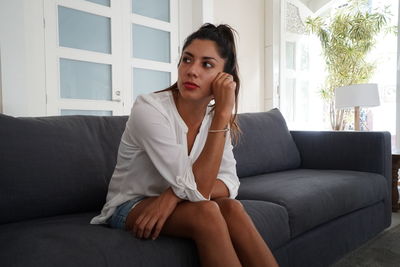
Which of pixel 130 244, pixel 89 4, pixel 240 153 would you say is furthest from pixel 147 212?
pixel 89 4

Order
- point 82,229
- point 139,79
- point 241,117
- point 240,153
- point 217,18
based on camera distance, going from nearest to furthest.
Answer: point 82,229 < point 240,153 < point 241,117 < point 139,79 < point 217,18

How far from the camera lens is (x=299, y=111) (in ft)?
15.5

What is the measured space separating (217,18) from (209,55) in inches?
105

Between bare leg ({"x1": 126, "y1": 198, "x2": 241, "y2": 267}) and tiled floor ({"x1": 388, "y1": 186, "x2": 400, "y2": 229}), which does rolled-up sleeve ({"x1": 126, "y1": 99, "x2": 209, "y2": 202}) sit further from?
tiled floor ({"x1": 388, "y1": 186, "x2": 400, "y2": 229})

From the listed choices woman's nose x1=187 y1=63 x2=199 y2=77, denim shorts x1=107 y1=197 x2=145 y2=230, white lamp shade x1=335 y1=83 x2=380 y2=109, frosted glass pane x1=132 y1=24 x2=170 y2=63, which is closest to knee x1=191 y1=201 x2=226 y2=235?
denim shorts x1=107 y1=197 x2=145 y2=230

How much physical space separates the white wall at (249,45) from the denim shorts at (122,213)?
300cm

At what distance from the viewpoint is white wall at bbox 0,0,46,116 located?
2.16 m

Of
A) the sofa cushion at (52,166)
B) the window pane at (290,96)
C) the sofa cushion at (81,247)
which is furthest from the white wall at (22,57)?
the window pane at (290,96)

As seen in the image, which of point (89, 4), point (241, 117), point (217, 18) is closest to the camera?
point (241, 117)

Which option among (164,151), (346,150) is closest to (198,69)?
(164,151)

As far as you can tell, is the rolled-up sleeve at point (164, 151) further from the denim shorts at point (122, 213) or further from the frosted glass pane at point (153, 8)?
the frosted glass pane at point (153, 8)

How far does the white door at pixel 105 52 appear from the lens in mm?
2648

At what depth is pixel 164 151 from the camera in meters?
1.04

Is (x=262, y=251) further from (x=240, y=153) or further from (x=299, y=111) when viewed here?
(x=299, y=111)
